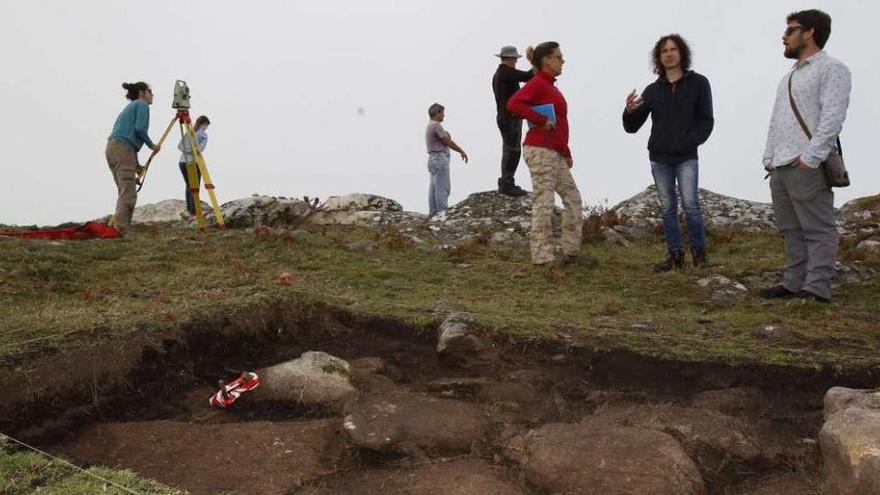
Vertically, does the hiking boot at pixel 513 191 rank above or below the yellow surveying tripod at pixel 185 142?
below

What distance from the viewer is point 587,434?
10.7ft

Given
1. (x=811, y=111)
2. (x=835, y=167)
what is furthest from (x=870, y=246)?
(x=811, y=111)

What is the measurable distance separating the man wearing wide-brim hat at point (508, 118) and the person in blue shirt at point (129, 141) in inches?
209

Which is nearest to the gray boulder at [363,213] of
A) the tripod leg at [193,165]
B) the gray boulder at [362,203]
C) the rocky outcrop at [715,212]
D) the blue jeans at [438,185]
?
the gray boulder at [362,203]

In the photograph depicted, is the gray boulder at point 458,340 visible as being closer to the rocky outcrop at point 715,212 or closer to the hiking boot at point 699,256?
the hiking boot at point 699,256

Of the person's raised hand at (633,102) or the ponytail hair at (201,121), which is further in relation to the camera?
the ponytail hair at (201,121)

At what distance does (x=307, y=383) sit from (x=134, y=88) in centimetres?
824

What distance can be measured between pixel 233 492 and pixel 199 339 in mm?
1911

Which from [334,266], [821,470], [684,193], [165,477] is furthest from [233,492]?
[684,193]

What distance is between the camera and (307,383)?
3941mm

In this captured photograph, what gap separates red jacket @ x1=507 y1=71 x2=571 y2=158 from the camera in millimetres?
7559

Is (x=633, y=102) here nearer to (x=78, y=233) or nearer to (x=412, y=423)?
(x=412, y=423)

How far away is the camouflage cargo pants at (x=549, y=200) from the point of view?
7.72 m

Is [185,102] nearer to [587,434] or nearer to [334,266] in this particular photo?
[334,266]
